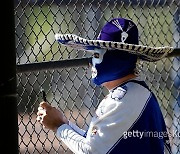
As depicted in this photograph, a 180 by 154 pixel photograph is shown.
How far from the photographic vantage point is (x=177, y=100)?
13.9 ft

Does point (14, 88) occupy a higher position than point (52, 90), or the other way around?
point (52, 90)

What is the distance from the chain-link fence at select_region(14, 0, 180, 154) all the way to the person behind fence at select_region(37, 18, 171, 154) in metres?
0.67

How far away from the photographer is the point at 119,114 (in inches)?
90.8

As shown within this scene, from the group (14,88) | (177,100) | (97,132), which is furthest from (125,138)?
(177,100)

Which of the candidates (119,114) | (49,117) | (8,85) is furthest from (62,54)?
(8,85)

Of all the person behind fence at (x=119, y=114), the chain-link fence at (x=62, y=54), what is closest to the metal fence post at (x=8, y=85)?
the person behind fence at (x=119, y=114)

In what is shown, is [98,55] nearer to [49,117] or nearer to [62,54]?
[49,117]

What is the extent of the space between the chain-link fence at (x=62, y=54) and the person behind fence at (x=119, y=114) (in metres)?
0.67

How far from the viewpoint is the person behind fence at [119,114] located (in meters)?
2.31

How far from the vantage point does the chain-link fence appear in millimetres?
3242

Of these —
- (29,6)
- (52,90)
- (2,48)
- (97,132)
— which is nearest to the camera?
(2,48)

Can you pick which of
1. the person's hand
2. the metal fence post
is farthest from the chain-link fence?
the metal fence post

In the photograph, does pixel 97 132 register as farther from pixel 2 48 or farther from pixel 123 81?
pixel 2 48

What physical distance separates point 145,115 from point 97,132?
0.75 feet
